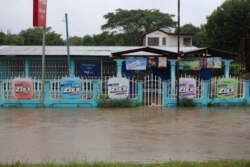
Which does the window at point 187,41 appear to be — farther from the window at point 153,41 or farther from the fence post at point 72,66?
the fence post at point 72,66

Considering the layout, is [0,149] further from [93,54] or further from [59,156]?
[93,54]

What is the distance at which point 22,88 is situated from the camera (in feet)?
57.5

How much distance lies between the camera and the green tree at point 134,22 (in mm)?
58594

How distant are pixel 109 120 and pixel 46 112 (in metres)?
3.11

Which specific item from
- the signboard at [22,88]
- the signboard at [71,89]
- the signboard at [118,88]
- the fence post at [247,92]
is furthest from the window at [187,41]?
the signboard at [22,88]

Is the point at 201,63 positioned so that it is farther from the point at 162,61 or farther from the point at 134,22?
the point at 134,22

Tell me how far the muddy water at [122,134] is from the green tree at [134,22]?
42.8 m

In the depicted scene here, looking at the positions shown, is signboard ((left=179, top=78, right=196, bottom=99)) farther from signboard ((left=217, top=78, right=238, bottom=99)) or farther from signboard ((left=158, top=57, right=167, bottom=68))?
signboard ((left=158, top=57, right=167, bottom=68))

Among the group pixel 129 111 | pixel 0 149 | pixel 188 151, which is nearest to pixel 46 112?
pixel 129 111

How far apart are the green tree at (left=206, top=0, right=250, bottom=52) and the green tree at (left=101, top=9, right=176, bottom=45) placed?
65.2 ft

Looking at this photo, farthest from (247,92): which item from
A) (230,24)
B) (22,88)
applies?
(230,24)

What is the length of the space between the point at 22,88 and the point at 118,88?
147 inches

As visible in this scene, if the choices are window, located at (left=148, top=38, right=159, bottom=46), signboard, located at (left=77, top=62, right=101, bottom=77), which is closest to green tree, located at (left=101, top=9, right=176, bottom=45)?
window, located at (left=148, top=38, right=159, bottom=46)

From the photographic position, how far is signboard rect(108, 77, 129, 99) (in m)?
17.7
